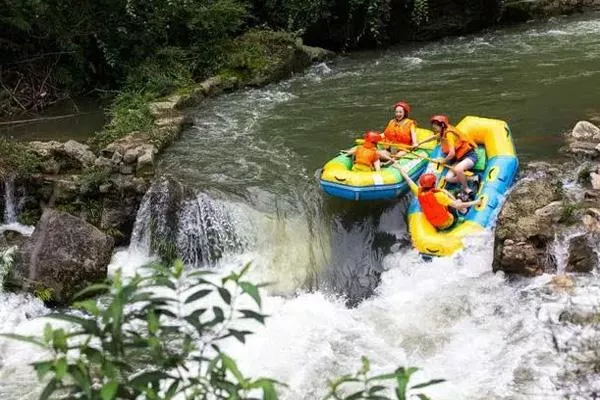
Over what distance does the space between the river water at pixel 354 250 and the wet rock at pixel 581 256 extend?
4.2 inches

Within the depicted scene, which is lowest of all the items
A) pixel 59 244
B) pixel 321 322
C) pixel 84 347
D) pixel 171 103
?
pixel 321 322

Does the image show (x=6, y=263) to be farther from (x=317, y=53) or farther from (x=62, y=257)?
(x=317, y=53)

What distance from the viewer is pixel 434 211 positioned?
6398 millimetres

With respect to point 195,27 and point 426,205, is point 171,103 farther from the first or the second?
point 426,205

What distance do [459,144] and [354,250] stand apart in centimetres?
171

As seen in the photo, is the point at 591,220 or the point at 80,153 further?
the point at 80,153

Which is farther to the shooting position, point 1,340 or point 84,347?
point 1,340

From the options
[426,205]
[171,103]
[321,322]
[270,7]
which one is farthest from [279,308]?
[270,7]

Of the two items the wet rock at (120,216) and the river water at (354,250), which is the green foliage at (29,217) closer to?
the wet rock at (120,216)

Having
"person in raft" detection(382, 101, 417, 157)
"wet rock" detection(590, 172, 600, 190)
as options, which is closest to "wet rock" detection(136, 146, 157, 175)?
"person in raft" detection(382, 101, 417, 157)

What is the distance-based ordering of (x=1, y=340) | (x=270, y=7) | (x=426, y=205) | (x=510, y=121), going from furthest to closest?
1. (x=270, y=7)
2. (x=510, y=121)
3. (x=426, y=205)
4. (x=1, y=340)

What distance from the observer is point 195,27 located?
465 inches

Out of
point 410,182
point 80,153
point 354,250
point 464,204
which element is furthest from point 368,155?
point 80,153

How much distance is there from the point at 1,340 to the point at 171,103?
531 cm
